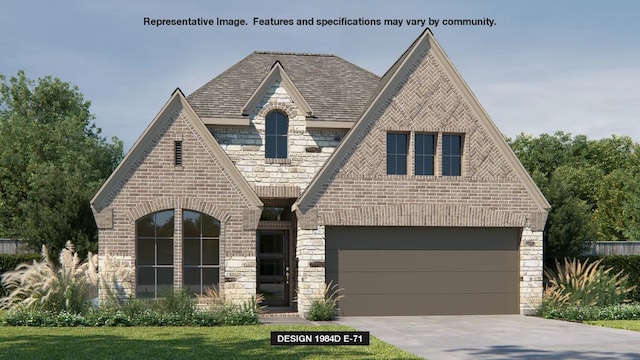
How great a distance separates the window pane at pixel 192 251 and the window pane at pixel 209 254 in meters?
0.17

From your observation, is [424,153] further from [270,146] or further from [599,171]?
[599,171]

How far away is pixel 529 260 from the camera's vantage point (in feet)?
73.6

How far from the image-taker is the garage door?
21.7 metres

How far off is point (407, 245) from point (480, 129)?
419 cm

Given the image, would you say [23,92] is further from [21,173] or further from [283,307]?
[283,307]

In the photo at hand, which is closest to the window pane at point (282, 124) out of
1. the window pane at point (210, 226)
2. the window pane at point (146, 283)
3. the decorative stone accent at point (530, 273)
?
the window pane at point (210, 226)

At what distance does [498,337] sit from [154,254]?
9853 millimetres

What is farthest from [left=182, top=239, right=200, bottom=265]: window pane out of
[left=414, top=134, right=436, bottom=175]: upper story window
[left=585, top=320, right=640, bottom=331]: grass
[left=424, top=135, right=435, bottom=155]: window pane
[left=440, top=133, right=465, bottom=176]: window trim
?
[left=585, top=320, right=640, bottom=331]: grass

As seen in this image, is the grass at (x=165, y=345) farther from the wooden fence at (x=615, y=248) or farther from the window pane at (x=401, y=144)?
the wooden fence at (x=615, y=248)

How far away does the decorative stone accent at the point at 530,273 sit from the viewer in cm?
2238

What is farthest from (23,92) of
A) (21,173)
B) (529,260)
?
(529,260)

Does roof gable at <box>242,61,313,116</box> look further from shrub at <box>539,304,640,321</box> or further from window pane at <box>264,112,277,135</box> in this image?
shrub at <box>539,304,640,321</box>

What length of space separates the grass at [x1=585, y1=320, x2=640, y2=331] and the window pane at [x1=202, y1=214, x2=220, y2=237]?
35.0 feet

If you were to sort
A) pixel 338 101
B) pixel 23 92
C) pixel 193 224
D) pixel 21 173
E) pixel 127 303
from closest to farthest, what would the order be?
pixel 127 303, pixel 193 224, pixel 338 101, pixel 21 173, pixel 23 92
